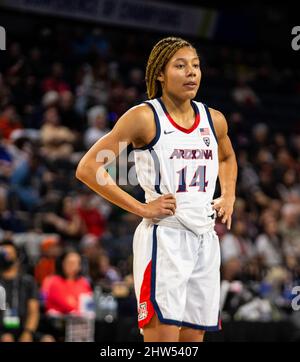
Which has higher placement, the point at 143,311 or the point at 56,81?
the point at 56,81

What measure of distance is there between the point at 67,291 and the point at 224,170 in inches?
150

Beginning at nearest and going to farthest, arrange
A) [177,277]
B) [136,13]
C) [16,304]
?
[177,277], [16,304], [136,13]

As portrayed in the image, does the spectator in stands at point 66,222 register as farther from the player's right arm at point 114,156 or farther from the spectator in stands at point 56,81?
the player's right arm at point 114,156

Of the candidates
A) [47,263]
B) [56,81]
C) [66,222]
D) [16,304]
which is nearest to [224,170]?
[16,304]

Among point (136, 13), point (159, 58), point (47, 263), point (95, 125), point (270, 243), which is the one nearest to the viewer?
point (159, 58)

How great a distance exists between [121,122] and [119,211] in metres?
6.99

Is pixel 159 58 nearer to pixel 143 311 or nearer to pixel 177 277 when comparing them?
pixel 177 277

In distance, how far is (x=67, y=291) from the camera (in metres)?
8.21

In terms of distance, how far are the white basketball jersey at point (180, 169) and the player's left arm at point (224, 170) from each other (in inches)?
6.6

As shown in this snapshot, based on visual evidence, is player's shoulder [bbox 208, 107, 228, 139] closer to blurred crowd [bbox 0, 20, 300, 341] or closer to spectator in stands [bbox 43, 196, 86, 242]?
blurred crowd [bbox 0, 20, 300, 341]

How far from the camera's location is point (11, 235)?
9.32m

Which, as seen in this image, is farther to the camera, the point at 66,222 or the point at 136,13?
the point at 136,13

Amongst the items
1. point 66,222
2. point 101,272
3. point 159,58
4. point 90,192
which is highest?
point 159,58

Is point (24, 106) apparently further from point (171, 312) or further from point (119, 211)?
point (171, 312)
